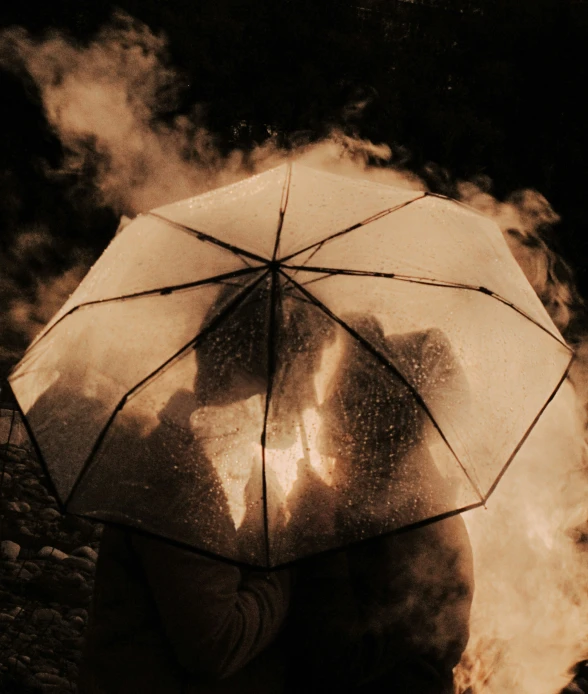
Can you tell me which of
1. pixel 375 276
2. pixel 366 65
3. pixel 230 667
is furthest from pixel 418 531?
pixel 366 65

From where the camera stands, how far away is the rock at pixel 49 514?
4054 mm

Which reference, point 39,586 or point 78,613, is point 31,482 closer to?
point 39,586

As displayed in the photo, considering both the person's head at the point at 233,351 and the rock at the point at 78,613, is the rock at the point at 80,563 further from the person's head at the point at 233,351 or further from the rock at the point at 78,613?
the person's head at the point at 233,351

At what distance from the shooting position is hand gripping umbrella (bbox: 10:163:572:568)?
1.69 meters

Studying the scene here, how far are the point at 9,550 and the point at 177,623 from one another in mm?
2668

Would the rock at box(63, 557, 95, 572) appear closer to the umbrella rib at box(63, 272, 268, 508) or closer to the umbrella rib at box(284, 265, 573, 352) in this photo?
the umbrella rib at box(63, 272, 268, 508)

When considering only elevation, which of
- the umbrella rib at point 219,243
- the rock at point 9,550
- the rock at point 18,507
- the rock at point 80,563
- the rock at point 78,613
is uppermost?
the umbrella rib at point 219,243

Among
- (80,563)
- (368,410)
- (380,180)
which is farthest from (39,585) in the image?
(380,180)

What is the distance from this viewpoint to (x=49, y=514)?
4086 mm

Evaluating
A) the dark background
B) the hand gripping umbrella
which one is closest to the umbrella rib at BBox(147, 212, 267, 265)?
the hand gripping umbrella

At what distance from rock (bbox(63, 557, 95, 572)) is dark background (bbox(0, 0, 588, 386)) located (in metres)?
2.96

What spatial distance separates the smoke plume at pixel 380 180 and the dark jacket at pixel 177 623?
84.6 inches

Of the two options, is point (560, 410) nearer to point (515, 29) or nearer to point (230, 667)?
point (230, 667)

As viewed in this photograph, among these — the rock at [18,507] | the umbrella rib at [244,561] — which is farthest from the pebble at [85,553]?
the umbrella rib at [244,561]
